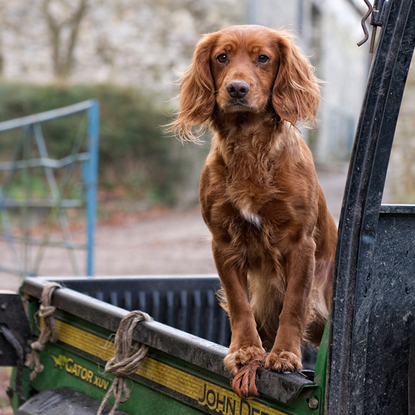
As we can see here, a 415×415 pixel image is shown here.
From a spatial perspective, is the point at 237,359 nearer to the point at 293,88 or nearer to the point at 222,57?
the point at 293,88

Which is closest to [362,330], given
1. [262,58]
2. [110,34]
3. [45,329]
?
[262,58]

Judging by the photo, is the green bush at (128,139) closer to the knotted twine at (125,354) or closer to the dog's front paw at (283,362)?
the knotted twine at (125,354)

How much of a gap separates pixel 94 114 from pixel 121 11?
9.84 m

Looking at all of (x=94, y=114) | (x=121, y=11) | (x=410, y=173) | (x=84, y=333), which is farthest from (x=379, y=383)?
(x=121, y=11)

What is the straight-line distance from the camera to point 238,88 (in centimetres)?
174

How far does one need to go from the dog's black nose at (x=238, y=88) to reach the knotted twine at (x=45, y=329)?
1.08 m

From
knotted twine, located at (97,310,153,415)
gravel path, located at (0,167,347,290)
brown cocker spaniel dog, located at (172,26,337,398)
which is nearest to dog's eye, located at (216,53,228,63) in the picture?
brown cocker spaniel dog, located at (172,26,337,398)

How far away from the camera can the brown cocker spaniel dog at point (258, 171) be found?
1.75 metres

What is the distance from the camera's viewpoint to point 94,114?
16.1ft

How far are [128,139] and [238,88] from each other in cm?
1011

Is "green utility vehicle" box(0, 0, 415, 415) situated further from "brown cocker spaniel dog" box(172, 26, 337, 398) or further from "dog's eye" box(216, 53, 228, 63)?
"dog's eye" box(216, 53, 228, 63)

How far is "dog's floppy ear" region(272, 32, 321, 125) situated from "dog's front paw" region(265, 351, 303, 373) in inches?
28.7

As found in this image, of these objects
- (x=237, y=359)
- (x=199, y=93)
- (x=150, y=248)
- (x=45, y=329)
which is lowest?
(x=150, y=248)

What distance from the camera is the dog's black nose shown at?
68.3 inches
